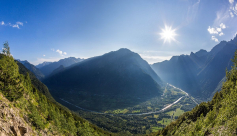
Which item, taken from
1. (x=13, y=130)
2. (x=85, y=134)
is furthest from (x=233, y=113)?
(x=85, y=134)

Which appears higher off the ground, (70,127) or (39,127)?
(39,127)

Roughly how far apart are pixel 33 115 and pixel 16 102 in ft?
21.9

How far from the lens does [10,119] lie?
24.6m

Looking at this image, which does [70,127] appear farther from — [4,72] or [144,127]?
[144,127]

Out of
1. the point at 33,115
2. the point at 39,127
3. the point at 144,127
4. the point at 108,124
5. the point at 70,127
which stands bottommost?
the point at 144,127

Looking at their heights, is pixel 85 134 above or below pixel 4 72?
below

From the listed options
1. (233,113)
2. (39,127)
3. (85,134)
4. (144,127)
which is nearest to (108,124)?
(144,127)

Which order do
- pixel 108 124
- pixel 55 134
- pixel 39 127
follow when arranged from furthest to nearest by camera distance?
1. pixel 108 124
2. pixel 55 134
3. pixel 39 127

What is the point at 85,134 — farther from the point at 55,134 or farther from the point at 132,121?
the point at 132,121

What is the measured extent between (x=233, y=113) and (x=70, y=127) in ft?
224

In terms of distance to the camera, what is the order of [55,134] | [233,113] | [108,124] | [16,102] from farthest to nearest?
[108,124] → [55,134] → [16,102] → [233,113]

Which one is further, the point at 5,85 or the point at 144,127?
the point at 144,127

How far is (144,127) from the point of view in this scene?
18100 centimetres

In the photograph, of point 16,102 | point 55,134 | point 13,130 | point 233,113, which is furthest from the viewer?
point 55,134
